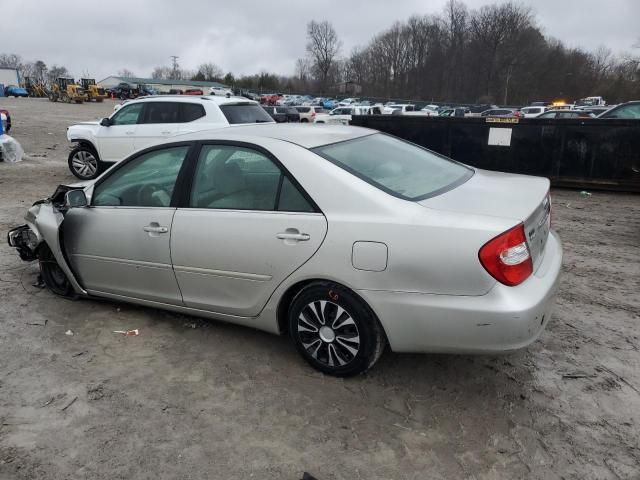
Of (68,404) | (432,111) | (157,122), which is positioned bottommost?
(68,404)

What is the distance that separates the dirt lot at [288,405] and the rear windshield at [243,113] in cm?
581

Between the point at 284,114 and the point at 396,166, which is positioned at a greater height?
the point at 284,114

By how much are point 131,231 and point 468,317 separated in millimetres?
2464

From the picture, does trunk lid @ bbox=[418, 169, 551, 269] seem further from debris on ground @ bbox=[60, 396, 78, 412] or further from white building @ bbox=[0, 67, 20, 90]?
white building @ bbox=[0, 67, 20, 90]

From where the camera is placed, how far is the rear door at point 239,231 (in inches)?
122

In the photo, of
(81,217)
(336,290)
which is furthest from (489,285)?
(81,217)

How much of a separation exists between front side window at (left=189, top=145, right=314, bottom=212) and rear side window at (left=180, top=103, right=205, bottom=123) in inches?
249

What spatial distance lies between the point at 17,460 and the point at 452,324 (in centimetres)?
234

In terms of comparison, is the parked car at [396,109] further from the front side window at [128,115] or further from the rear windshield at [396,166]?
the rear windshield at [396,166]

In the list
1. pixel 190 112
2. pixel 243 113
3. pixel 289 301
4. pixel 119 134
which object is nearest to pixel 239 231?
pixel 289 301

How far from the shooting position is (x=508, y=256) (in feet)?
8.68

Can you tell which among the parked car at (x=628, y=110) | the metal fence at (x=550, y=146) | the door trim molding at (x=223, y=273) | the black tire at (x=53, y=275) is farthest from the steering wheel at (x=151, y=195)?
the parked car at (x=628, y=110)

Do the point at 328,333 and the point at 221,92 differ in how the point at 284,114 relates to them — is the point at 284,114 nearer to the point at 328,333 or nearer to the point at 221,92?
the point at 328,333

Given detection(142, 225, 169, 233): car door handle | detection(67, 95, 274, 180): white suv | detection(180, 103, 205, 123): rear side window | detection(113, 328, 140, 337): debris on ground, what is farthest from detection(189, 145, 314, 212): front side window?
detection(180, 103, 205, 123): rear side window
